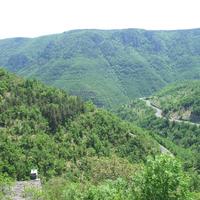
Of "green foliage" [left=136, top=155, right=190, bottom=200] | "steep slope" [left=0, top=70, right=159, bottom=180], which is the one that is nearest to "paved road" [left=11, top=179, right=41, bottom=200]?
"green foliage" [left=136, top=155, right=190, bottom=200]

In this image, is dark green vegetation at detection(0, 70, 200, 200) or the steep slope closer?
dark green vegetation at detection(0, 70, 200, 200)

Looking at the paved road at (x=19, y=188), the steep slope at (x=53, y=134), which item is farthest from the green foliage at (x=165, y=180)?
the steep slope at (x=53, y=134)

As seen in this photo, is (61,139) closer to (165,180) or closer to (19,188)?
(19,188)

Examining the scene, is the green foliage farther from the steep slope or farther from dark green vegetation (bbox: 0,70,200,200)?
the steep slope

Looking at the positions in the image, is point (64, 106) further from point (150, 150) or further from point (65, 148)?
point (150, 150)

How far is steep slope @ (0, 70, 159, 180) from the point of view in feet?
407

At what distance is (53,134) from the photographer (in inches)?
5536

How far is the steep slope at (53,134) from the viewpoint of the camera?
124000 millimetres

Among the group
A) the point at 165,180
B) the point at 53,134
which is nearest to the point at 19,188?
the point at 165,180

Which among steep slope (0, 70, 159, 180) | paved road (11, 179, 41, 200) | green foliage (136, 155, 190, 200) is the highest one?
green foliage (136, 155, 190, 200)

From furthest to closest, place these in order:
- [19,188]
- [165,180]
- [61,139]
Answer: [61,139] < [19,188] < [165,180]

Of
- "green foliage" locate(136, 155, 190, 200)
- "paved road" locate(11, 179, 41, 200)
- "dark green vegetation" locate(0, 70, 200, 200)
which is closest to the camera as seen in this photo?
"green foliage" locate(136, 155, 190, 200)

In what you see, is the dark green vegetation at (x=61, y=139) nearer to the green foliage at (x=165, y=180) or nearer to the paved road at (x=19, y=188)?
the paved road at (x=19, y=188)

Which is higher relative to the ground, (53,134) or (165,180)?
(165,180)
